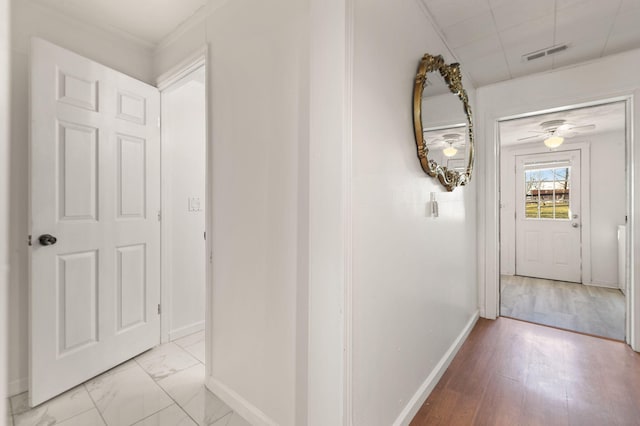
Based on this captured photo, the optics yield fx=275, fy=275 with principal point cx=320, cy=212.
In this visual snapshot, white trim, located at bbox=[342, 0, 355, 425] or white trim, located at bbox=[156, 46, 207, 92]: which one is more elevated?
white trim, located at bbox=[156, 46, 207, 92]

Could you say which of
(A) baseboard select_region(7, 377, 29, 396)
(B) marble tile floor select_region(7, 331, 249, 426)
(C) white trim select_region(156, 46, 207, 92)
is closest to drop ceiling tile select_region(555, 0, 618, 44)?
(C) white trim select_region(156, 46, 207, 92)

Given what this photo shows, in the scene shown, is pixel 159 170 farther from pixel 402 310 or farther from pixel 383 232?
pixel 402 310

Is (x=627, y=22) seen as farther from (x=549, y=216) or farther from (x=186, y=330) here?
(x=186, y=330)

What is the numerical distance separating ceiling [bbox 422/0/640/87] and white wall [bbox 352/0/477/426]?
9.6 inches

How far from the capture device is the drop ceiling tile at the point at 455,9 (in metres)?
1.68

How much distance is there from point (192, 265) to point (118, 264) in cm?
64

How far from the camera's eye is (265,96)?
143 cm

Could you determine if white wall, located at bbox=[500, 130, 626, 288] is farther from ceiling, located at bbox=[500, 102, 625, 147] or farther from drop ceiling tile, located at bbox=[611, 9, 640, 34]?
drop ceiling tile, located at bbox=[611, 9, 640, 34]

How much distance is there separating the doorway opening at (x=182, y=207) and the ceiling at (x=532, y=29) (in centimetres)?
201

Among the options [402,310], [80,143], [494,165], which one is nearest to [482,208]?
[494,165]

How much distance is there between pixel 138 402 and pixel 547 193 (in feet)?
19.7

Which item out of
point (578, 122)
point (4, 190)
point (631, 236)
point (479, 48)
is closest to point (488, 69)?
point (479, 48)

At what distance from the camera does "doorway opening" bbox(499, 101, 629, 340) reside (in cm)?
341

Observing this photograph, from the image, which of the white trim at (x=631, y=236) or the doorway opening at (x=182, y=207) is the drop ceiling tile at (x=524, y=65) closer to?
the white trim at (x=631, y=236)
